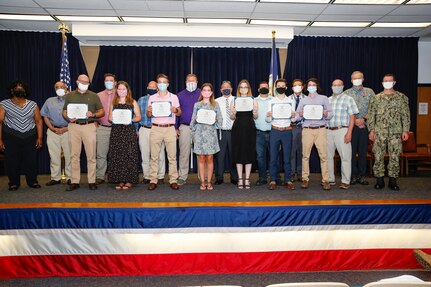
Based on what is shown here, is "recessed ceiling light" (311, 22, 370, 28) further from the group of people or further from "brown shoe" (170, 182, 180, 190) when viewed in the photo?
"brown shoe" (170, 182, 180, 190)

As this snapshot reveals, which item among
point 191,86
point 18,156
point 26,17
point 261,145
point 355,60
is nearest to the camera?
point 18,156

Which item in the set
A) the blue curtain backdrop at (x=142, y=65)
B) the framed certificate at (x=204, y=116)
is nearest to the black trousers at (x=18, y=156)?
the framed certificate at (x=204, y=116)

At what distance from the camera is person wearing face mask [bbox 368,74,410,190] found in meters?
4.84

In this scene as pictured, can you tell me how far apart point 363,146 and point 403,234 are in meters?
1.72

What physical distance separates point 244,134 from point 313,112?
1003 millimetres

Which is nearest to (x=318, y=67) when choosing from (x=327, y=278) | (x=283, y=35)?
(x=283, y=35)

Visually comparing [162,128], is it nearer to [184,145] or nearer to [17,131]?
[184,145]

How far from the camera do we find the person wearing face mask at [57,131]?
5.48 metres

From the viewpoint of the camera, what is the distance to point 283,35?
24.6ft

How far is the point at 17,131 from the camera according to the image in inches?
197

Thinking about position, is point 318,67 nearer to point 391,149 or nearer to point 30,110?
point 391,149

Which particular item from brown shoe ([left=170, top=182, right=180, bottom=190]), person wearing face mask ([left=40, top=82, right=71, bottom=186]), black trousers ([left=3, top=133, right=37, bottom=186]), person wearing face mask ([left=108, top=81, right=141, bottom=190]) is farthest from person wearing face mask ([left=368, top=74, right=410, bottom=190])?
black trousers ([left=3, top=133, right=37, bottom=186])

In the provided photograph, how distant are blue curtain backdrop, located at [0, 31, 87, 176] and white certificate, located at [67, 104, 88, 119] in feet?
11.5

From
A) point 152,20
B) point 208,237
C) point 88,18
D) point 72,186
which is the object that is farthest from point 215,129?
point 88,18
